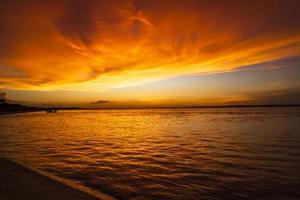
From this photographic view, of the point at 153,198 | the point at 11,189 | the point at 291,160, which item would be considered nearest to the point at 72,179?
the point at 11,189

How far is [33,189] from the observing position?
7.29 meters

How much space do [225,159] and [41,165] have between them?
34.0 feet

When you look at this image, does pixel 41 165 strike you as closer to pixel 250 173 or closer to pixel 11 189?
pixel 11 189

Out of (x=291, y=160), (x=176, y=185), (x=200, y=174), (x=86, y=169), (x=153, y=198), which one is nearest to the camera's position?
(x=153, y=198)

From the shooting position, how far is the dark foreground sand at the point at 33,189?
21.9 ft

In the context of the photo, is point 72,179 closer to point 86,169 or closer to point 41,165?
point 86,169

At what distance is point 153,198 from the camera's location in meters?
7.84

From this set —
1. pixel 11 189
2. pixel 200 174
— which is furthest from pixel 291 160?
pixel 11 189

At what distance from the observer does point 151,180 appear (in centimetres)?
982

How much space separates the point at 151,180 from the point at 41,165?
20.9ft

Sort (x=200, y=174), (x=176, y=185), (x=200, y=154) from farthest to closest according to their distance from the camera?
(x=200, y=154)
(x=200, y=174)
(x=176, y=185)

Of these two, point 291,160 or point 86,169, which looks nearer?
point 86,169

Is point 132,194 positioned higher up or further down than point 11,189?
further down

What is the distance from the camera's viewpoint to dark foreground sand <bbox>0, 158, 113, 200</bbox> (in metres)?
6.67
